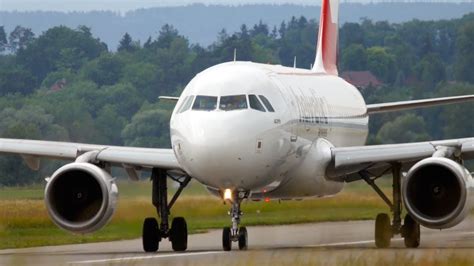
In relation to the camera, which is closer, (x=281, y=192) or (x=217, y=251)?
(x=217, y=251)

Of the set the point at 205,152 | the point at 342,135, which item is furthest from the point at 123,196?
the point at 205,152

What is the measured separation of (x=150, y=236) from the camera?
27641mm

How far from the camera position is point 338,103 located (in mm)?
32969

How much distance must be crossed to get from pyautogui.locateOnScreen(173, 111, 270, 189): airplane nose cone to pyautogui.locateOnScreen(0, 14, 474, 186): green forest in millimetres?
20197

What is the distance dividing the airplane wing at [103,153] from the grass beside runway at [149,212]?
151 cm

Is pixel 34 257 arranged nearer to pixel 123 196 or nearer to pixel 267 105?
pixel 267 105

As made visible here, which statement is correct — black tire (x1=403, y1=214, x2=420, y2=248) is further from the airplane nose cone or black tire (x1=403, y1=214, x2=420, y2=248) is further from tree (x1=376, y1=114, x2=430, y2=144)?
tree (x1=376, y1=114, x2=430, y2=144)

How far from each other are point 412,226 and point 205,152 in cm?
517

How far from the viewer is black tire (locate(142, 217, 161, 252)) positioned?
2756 cm

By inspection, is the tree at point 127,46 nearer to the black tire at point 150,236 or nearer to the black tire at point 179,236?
the black tire at point 179,236

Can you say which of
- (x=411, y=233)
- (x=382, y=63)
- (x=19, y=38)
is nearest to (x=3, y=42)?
(x=19, y=38)

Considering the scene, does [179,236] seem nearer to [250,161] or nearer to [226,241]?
[226,241]

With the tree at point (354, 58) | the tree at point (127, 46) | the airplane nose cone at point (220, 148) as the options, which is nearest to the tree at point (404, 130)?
the tree at point (354, 58)

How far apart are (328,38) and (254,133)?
13386 millimetres
